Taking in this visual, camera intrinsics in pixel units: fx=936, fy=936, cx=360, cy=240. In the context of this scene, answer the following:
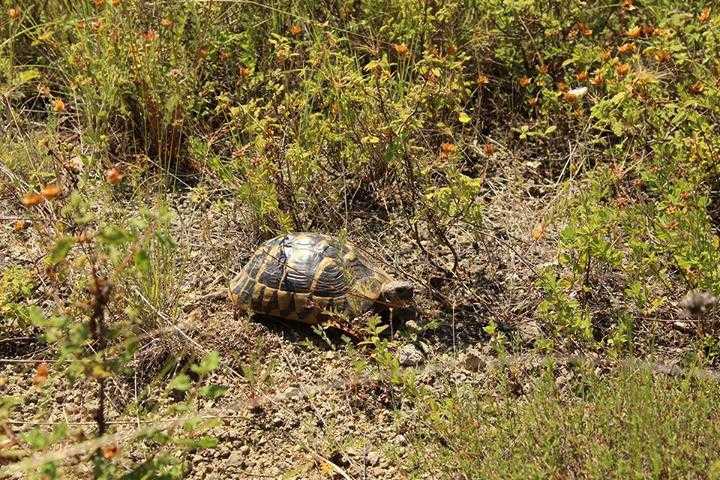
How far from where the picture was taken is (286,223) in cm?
434

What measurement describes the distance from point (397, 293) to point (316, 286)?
0.37m

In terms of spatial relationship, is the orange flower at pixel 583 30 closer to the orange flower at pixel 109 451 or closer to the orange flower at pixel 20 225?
the orange flower at pixel 20 225

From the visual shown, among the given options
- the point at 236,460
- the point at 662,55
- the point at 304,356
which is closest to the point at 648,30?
the point at 662,55

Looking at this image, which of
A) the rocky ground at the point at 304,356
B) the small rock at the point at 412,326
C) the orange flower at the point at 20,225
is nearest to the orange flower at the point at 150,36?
the rocky ground at the point at 304,356

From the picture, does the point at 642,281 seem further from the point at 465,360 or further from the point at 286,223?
the point at 286,223

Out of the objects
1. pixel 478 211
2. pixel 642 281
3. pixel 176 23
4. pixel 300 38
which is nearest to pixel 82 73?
pixel 176 23

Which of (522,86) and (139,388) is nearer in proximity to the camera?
(139,388)

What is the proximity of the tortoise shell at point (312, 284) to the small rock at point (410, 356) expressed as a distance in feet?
0.80

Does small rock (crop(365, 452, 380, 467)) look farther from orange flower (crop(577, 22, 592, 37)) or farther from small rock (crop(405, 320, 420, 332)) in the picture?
orange flower (crop(577, 22, 592, 37))

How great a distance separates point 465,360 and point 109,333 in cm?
173

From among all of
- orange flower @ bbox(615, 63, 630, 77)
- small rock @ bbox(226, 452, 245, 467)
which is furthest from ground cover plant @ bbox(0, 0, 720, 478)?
orange flower @ bbox(615, 63, 630, 77)

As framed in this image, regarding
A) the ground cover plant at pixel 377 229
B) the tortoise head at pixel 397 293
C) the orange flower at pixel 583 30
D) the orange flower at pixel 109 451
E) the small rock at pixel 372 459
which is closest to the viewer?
the orange flower at pixel 109 451

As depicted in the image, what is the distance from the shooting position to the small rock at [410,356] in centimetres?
397

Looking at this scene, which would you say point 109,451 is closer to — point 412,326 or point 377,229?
point 412,326
